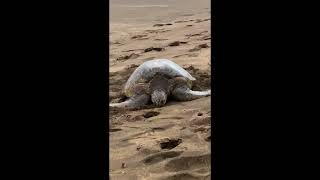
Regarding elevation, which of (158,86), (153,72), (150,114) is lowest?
(150,114)

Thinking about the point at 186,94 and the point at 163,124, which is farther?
the point at 186,94

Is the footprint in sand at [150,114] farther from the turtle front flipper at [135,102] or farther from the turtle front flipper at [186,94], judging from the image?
the turtle front flipper at [186,94]

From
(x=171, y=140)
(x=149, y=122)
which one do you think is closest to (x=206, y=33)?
(x=149, y=122)

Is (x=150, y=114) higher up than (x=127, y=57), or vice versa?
(x=127, y=57)

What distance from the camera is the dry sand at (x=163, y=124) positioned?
9.30ft

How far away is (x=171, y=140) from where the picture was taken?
3.37 metres

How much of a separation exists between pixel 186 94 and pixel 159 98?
0.29 meters

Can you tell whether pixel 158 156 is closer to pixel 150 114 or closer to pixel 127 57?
pixel 150 114

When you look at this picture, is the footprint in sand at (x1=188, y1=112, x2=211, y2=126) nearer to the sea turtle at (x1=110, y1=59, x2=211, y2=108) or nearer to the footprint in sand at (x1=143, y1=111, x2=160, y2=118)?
the footprint in sand at (x1=143, y1=111, x2=160, y2=118)

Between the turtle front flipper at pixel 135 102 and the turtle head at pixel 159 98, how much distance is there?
0.11 meters

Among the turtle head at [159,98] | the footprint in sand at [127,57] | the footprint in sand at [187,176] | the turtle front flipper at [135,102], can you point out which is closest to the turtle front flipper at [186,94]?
the turtle head at [159,98]

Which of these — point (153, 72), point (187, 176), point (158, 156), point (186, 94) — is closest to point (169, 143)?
point (158, 156)

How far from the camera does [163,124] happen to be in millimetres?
3871
